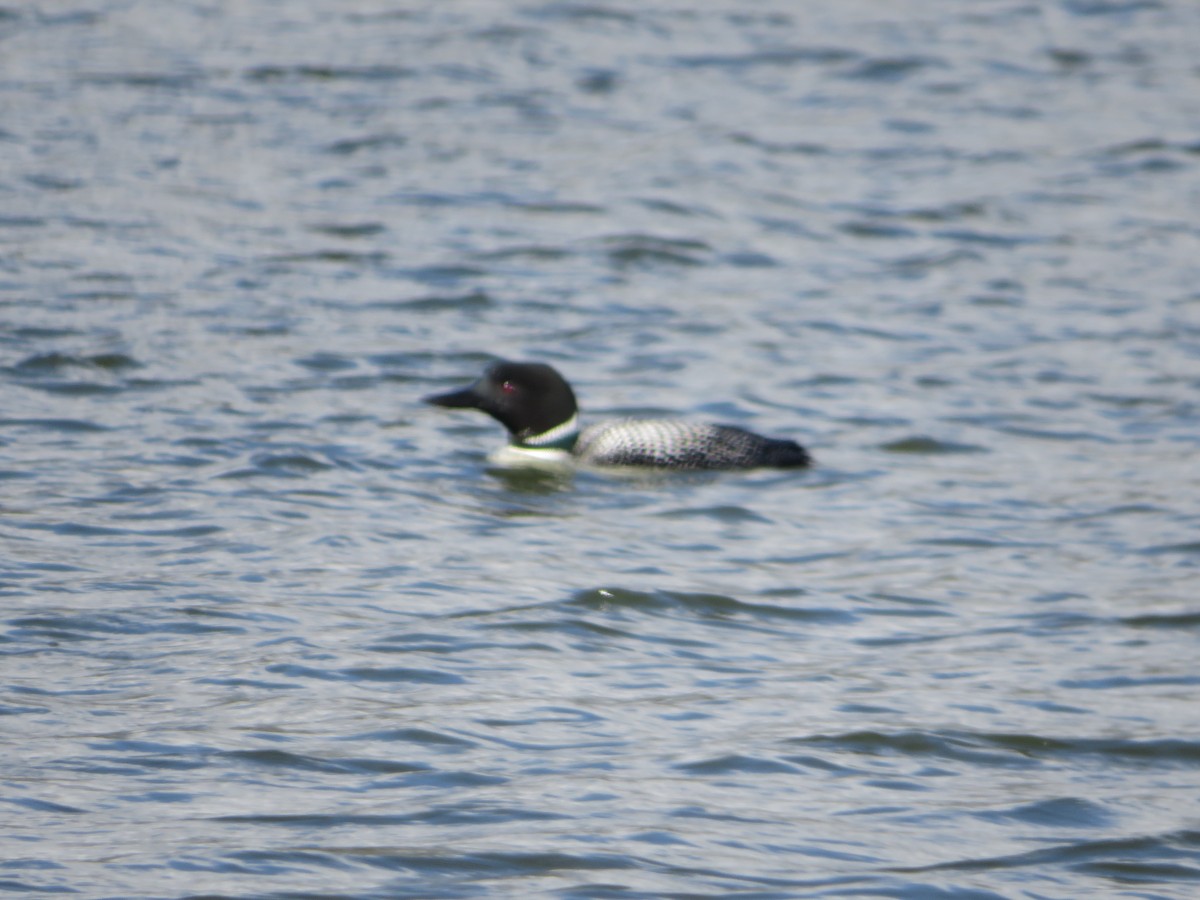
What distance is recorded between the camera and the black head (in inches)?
396

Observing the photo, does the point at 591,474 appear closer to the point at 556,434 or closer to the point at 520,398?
the point at 556,434

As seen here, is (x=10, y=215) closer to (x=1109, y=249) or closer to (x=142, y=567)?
(x=142, y=567)

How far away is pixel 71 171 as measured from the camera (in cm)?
1455

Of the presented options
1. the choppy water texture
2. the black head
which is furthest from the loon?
the choppy water texture

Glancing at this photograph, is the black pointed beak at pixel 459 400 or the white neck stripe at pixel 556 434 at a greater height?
the black pointed beak at pixel 459 400

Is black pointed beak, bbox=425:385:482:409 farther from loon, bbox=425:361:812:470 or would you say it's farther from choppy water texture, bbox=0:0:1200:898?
choppy water texture, bbox=0:0:1200:898

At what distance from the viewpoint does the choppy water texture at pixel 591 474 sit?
18.1ft

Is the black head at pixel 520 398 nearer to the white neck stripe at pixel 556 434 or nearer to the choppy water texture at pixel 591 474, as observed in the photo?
the white neck stripe at pixel 556 434

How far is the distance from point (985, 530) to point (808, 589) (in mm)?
1293

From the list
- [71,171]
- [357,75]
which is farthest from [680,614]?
[357,75]

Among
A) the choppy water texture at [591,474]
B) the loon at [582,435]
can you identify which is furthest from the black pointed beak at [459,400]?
the choppy water texture at [591,474]

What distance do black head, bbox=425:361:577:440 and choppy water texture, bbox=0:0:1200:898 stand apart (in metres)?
0.31

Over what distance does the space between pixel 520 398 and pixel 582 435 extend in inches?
16.8

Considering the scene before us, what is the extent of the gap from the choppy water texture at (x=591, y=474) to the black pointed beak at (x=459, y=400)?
10.2 inches
